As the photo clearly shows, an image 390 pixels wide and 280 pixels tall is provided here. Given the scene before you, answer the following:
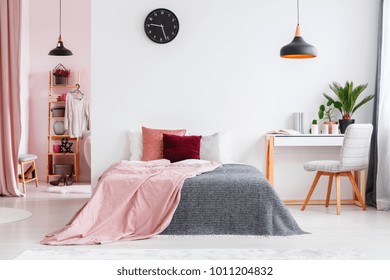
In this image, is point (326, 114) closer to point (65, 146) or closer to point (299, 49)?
point (299, 49)

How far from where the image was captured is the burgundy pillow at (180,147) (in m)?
5.71

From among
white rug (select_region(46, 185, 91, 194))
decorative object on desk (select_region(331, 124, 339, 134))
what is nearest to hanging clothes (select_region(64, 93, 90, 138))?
white rug (select_region(46, 185, 91, 194))

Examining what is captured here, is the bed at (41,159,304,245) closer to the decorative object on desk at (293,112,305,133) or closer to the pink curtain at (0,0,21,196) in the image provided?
the decorative object on desk at (293,112,305,133)

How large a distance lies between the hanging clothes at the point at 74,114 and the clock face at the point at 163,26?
2.82 metres

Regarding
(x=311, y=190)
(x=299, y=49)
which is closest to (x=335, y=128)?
(x=311, y=190)

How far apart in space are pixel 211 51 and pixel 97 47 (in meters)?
1.35

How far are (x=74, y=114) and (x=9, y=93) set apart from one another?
167cm

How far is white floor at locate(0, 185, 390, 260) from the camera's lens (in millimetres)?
4031

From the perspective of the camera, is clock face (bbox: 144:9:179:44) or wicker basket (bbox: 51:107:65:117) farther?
wicker basket (bbox: 51:107:65:117)

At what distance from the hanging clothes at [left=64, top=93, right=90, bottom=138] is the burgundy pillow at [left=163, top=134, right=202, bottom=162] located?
124 inches

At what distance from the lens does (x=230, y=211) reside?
4453mm

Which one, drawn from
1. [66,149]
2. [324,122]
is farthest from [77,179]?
[324,122]

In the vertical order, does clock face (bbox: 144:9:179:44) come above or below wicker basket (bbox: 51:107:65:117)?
above
